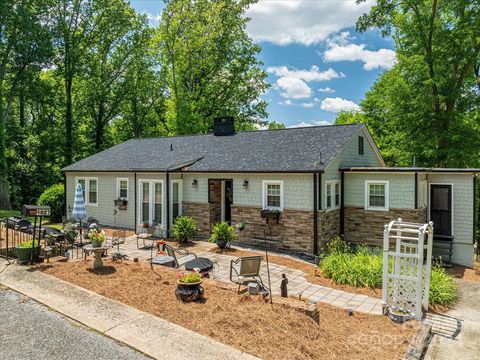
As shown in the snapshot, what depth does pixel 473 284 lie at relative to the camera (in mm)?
10555

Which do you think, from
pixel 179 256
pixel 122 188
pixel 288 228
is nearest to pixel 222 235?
pixel 179 256

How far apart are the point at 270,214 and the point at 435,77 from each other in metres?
14.5

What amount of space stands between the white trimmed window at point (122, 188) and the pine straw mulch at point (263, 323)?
8.71 metres

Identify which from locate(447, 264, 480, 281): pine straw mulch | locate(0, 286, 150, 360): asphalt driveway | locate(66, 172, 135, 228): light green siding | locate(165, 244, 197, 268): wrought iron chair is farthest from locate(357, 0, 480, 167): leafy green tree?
locate(0, 286, 150, 360): asphalt driveway

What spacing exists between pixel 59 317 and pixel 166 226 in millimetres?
8534

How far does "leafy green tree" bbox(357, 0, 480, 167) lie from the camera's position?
66.2 feet

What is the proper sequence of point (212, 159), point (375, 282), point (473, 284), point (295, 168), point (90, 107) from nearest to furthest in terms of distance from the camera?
point (375, 282), point (473, 284), point (295, 168), point (212, 159), point (90, 107)

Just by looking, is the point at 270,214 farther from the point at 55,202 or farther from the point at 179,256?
the point at 55,202

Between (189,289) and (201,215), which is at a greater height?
(201,215)

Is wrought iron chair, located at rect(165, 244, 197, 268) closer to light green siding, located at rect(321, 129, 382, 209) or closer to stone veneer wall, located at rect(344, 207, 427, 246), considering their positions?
light green siding, located at rect(321, 129, 382, 209)

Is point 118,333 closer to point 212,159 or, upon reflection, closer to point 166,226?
point 166,226

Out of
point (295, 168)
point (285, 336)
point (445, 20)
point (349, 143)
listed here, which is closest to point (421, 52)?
point (445, 20)

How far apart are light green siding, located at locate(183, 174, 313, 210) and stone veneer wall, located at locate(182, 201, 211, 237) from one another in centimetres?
26

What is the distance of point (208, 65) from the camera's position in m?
32.3
